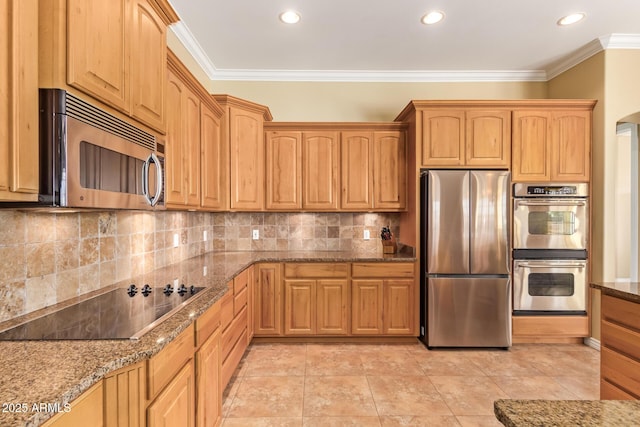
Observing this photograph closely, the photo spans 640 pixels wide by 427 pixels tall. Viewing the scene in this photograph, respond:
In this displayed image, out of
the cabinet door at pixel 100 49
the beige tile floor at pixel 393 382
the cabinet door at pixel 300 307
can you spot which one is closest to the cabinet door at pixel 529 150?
the beige tile floor at pixel 393 382

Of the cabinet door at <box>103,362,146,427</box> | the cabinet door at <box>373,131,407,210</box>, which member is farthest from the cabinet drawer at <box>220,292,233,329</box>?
→ the cabinet door at <box>373,131,407,210</box>

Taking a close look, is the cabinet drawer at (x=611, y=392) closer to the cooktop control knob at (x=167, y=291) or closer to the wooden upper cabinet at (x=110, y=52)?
the cooktop control knob at (x=167, y=291)

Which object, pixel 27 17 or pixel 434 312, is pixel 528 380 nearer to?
pixel 434 312

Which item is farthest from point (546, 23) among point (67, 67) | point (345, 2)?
point (67, 67)

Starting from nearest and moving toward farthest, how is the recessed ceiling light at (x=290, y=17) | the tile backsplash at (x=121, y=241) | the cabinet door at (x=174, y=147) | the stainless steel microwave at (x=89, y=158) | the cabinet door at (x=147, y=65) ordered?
the stainless steel microwave at (x=89, y=158), the tile backsplash at (x=121, y=241), the cabinet door at (x=147, y=65), the cabinet door at (x=174, y=147), the recessed ceiling light at (x=290, y=17)

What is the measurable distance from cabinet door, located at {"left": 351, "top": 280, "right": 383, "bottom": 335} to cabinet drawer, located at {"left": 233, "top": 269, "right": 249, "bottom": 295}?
1080 mm

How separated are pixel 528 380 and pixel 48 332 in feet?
10.5

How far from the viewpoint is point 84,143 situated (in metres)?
1.19

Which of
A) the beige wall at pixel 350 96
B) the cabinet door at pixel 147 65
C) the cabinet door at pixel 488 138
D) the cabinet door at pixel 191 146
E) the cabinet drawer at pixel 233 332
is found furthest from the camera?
the beige wall at pixel 350 96

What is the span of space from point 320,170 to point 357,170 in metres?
0.42

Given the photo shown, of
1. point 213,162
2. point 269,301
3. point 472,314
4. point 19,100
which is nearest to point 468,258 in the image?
point 472,314

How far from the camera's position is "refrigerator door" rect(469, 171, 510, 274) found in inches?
122

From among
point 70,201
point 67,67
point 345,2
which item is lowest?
point 70,201

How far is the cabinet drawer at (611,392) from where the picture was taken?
1.82 m
